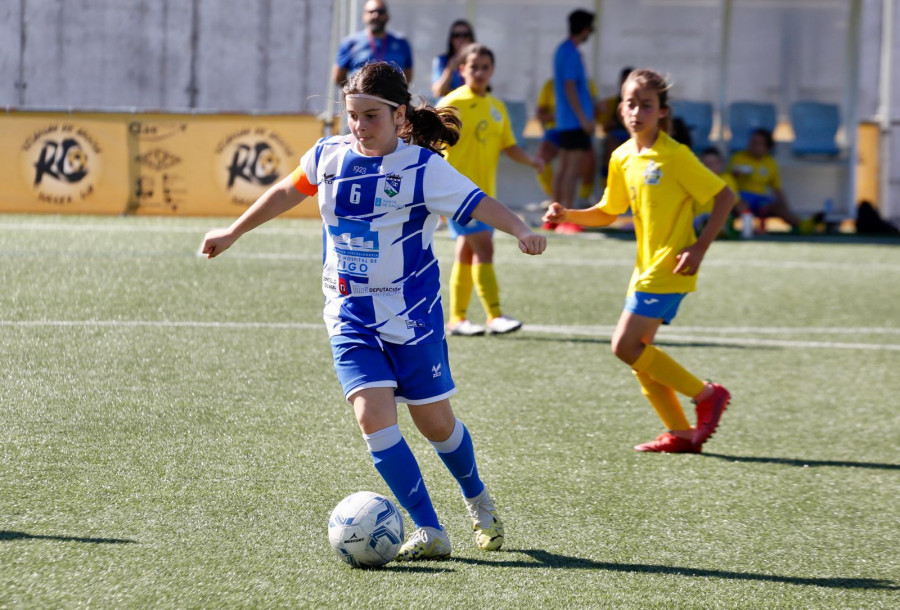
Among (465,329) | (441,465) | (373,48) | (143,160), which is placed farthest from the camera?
(143,160)

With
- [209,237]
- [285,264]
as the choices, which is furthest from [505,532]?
[285,264]

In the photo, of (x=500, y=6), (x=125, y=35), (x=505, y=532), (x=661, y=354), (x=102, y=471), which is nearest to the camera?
(x=505, y=532)

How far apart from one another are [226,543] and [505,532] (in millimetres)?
911

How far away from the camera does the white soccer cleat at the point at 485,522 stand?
12.7 feet

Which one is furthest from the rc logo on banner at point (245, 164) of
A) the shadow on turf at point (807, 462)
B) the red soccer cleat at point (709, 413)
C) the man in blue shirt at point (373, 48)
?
the shadow on turf at point (807, 462)

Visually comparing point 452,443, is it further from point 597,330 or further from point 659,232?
point 597,330

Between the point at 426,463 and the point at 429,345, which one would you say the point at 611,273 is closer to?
the point at 426,463

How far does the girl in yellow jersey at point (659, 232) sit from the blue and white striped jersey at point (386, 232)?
4.44 ft

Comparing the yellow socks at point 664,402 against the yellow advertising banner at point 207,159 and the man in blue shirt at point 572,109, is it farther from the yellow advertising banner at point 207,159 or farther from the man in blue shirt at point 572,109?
the yellow advertising banner at point 207,159

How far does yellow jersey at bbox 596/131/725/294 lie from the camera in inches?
205

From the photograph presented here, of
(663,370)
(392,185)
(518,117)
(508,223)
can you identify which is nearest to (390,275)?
(392,185)

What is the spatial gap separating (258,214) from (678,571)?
173 cm

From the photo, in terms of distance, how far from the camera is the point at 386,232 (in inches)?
150

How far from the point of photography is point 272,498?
14.1 feet
